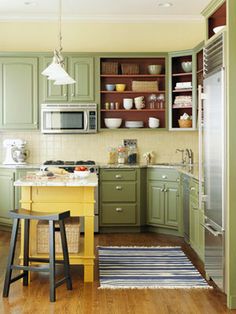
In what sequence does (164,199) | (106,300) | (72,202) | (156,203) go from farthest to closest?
(156,203) < (164,199) < (72,202) < (106,300)

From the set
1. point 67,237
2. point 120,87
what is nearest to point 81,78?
point 120,87

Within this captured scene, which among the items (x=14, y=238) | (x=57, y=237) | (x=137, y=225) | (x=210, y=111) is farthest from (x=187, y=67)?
(x=14, y=238)

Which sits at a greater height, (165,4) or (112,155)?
(165,4)

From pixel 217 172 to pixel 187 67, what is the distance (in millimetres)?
3268

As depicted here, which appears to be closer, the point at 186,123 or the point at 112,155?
the point at 186,123

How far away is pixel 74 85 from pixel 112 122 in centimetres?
73

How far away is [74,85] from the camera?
742 centimetres

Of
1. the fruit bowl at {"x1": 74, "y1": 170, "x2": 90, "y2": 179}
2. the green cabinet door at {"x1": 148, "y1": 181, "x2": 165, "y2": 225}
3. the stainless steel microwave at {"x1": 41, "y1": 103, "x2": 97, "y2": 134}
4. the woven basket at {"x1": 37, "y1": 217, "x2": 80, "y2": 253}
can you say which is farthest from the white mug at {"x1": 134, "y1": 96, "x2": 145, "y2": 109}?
the woven basket at {"x1": 37, "y1": 217, "x2": 80, "y2": 253}

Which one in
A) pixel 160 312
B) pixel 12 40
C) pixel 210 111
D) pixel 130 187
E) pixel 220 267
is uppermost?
pixel 12 40

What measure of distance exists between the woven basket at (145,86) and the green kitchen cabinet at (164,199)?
1152mm

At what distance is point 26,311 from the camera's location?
160 inches

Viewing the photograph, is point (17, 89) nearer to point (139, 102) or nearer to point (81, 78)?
point (81, 78)

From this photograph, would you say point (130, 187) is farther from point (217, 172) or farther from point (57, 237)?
point (217, 172)

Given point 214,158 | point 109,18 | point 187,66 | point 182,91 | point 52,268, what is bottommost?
point 52,268
